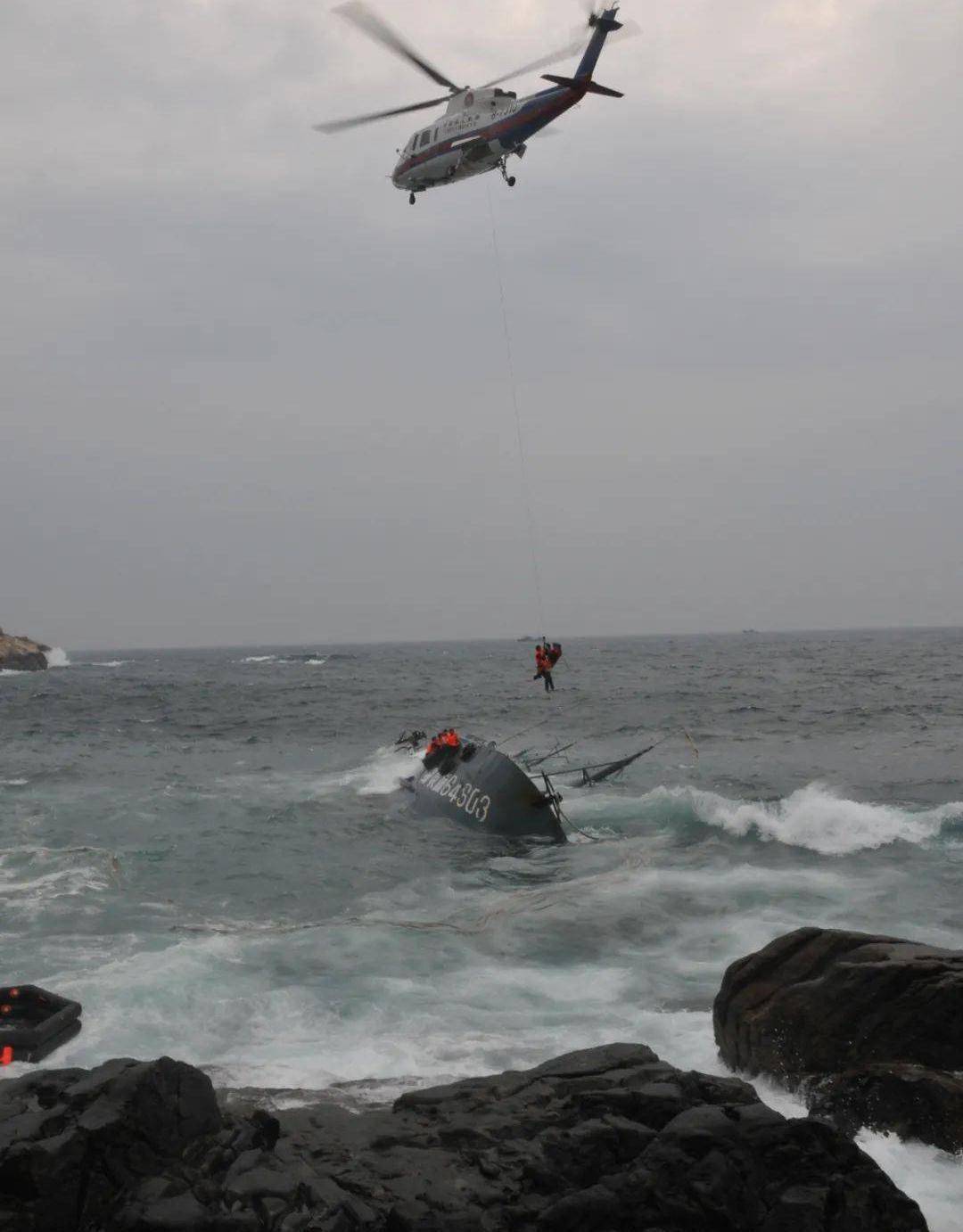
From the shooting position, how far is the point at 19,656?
134 metres

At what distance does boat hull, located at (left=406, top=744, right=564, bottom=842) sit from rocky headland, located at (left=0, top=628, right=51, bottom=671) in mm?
123736

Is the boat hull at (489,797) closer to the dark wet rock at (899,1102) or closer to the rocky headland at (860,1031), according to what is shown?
the rocky headland at (860,1031)

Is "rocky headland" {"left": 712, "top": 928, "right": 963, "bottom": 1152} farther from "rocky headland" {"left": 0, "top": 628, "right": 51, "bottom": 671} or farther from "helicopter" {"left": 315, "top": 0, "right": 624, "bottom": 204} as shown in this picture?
"rocky headland" {"left": 0, "top": 628, "right": 51, "bottom": 671}

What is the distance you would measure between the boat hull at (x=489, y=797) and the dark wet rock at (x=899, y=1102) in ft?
45.0

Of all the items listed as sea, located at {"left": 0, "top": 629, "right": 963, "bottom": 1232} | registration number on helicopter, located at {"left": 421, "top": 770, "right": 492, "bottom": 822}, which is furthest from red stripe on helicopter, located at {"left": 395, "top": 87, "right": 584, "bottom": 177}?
sea, located at {"left": 0, "top": 629, "right": 963, "bottom": 1232}

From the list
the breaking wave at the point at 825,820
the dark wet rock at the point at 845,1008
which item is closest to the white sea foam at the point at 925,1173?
the dark wet rock at the point at 845,1008

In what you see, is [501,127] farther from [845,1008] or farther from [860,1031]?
[860,1031]

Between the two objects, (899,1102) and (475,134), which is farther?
(475,134)

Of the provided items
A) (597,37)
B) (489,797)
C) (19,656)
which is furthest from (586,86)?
(19,656)

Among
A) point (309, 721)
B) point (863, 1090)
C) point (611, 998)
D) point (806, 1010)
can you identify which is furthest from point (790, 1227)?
point (309, 721)

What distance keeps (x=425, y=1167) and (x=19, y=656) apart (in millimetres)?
143055

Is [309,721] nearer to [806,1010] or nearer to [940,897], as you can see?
[940,897]

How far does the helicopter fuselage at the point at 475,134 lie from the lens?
72.7ft

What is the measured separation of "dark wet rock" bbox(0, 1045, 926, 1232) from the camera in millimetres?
6574
